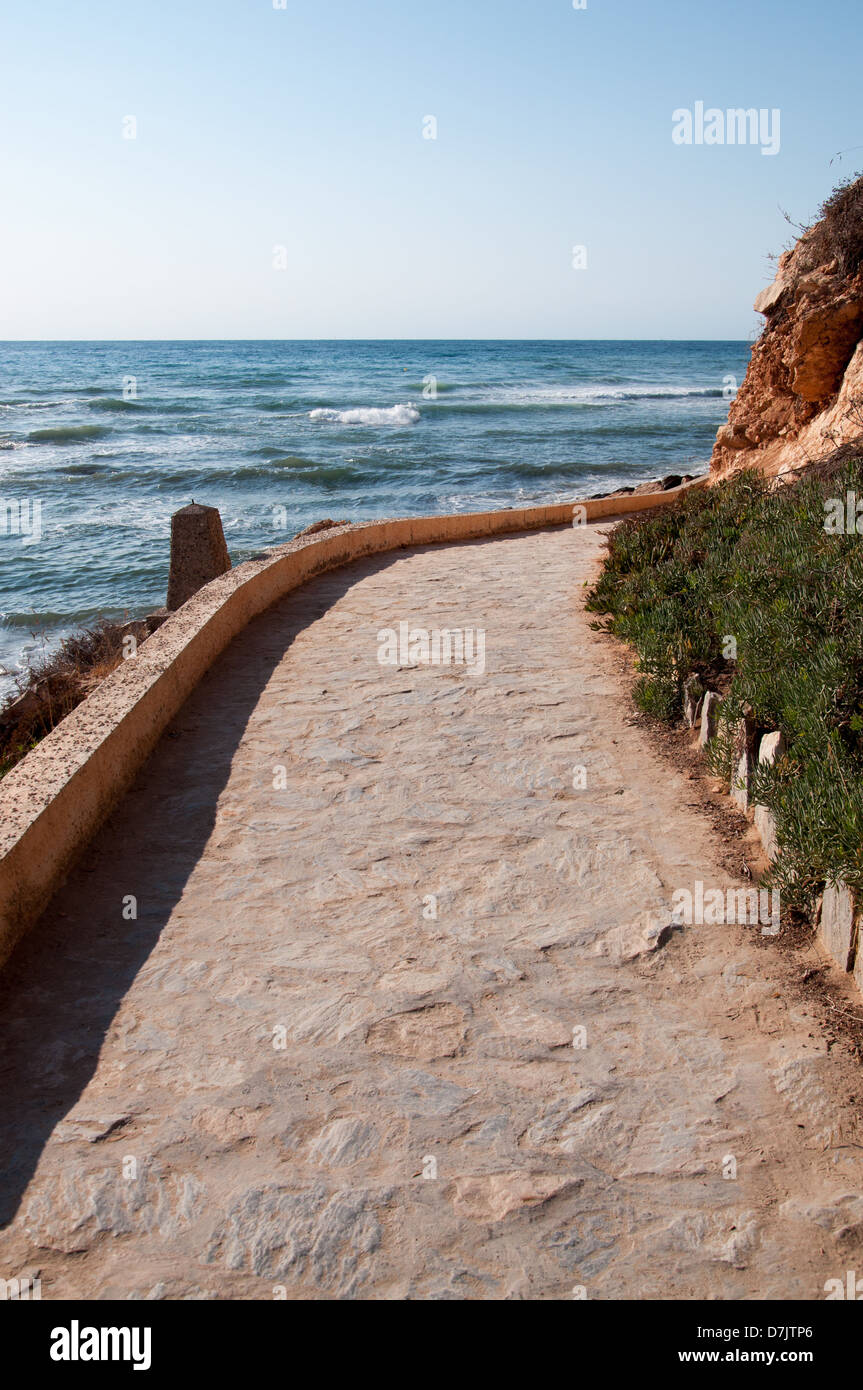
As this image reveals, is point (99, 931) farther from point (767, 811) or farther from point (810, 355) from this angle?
point (810, 355)

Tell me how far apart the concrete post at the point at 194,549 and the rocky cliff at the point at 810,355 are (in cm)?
597

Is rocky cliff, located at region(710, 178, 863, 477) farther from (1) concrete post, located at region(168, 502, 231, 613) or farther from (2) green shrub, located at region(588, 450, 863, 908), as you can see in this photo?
(1) concrete post, located at region(168, 502, 231, 613)

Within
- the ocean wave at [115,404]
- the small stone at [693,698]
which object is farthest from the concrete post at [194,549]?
the ocean wave at [115,404]

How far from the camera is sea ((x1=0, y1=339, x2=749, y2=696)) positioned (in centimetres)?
1823

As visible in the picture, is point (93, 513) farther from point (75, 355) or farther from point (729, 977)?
point (75, 355)

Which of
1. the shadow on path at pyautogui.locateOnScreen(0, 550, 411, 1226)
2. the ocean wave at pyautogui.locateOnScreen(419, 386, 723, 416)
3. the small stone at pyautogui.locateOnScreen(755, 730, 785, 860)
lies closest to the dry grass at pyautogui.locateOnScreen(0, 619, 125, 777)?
the shadow on path at pyautogui.locateOnScreen(0, 550, 411, 1226)

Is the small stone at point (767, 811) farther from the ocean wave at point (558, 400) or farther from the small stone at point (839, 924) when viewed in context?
the ocean wave at point (558, 400)

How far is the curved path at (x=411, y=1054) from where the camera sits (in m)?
→ 2.63

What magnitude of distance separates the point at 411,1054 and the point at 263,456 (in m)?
28.6

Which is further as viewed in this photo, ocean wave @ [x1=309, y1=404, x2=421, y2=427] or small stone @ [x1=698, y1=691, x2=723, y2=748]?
ocean wave @ [x1=309, y1=404, x2=421, y2=427]

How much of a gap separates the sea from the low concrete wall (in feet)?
12.3
